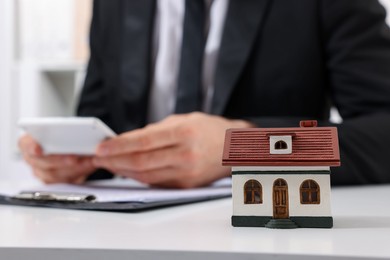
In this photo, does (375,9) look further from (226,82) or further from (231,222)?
(231,222)

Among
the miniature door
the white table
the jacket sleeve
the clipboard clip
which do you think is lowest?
the white table

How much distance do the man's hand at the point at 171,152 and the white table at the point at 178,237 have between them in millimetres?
184

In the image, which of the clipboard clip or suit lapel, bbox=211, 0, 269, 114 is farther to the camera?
suit lapel, bbox=211, 0, 269, 114

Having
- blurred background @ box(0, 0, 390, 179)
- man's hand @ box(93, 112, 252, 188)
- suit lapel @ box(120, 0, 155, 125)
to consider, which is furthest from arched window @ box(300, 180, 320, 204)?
blurred background @ box(0, 0, 390, 179)

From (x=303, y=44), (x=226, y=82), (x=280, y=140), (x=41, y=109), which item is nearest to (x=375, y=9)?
(x=303, y=44)

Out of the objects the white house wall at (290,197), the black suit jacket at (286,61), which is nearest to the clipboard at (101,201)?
the white house wall at (290,197)

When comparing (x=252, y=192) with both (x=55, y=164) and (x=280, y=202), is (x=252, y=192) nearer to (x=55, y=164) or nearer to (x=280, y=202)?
(x=280, y=202)

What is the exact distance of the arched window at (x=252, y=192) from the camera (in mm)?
443

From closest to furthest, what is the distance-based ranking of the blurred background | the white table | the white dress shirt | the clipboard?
the white table → the clipboard → the white dress shirt → the blurred background

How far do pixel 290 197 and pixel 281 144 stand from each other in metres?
0.04

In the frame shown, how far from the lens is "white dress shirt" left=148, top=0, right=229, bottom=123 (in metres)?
Result: 1.14

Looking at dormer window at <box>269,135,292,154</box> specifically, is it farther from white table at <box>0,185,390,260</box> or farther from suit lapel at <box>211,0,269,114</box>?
suit lapel at <box>211,0,269,114</box>

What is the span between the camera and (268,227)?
43 cm

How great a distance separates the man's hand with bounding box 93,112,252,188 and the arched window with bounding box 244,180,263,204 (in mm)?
300
